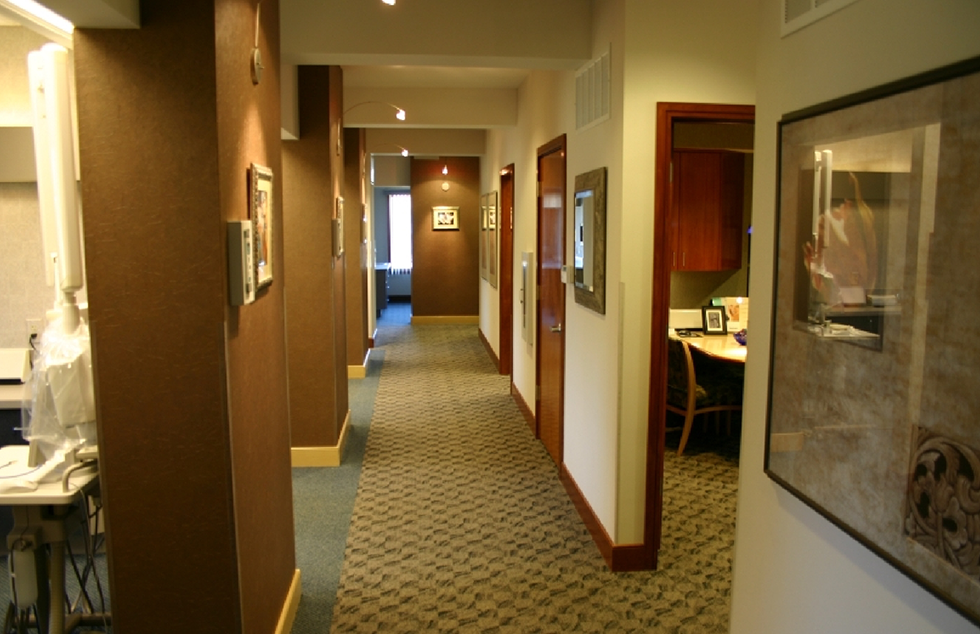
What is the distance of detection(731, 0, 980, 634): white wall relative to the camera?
1314 mm

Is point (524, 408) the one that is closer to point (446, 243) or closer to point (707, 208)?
point (707, 208)

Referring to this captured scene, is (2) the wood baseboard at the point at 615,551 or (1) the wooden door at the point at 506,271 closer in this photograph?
(2) the wood baseboard at the point at 615,551

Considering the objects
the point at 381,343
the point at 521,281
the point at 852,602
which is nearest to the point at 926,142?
the point at 852,602

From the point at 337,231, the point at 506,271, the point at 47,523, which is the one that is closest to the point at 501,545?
the point at 47,523

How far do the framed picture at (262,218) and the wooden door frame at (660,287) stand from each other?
166 centimetres

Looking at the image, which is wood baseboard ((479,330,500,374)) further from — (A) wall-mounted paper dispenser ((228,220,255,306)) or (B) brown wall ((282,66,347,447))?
(A) wall-mounted paper dispenser ((228,220,255,306))

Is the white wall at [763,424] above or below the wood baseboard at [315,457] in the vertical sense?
above

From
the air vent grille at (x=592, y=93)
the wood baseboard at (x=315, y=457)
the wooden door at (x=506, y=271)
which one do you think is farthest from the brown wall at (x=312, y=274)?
the wooden door at (x=506, y=271)

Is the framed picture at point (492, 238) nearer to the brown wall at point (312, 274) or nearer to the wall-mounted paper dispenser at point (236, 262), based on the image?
the brown wall at point (312, 274)

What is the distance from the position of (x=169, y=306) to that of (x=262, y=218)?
55 centimetres

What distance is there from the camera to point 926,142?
4.20ft

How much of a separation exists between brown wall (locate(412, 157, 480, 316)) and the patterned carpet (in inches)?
227

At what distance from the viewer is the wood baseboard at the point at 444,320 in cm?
1196

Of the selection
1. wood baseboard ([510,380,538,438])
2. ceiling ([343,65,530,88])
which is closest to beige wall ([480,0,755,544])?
wood baseboard ([510,380,538,438])
